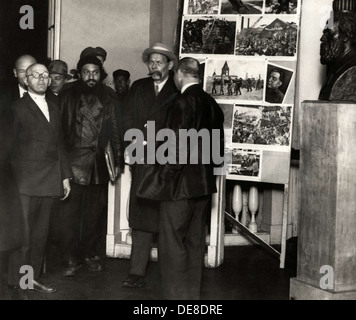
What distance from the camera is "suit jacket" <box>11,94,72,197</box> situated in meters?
5.14

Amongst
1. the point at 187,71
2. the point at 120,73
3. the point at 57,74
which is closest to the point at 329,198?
the point at 187,71

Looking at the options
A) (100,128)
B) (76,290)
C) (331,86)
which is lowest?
(76,290)

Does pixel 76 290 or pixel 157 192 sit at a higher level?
pixel 157 192

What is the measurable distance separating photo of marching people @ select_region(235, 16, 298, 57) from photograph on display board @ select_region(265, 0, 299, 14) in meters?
0.05

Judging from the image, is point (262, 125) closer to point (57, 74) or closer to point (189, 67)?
point (189, 67)

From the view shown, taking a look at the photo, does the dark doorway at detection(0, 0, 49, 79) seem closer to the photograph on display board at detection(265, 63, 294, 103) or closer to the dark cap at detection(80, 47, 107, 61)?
the dark cap at detection(80, 47, 107, 61)

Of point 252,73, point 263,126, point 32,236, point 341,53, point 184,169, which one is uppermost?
point 341,53

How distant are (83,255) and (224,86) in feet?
6.09

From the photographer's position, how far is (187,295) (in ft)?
15.9

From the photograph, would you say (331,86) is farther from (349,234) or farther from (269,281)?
(269,281)

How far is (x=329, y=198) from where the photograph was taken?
4.85m

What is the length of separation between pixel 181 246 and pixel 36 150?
1302mm

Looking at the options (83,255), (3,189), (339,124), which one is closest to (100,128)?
(83,255)
